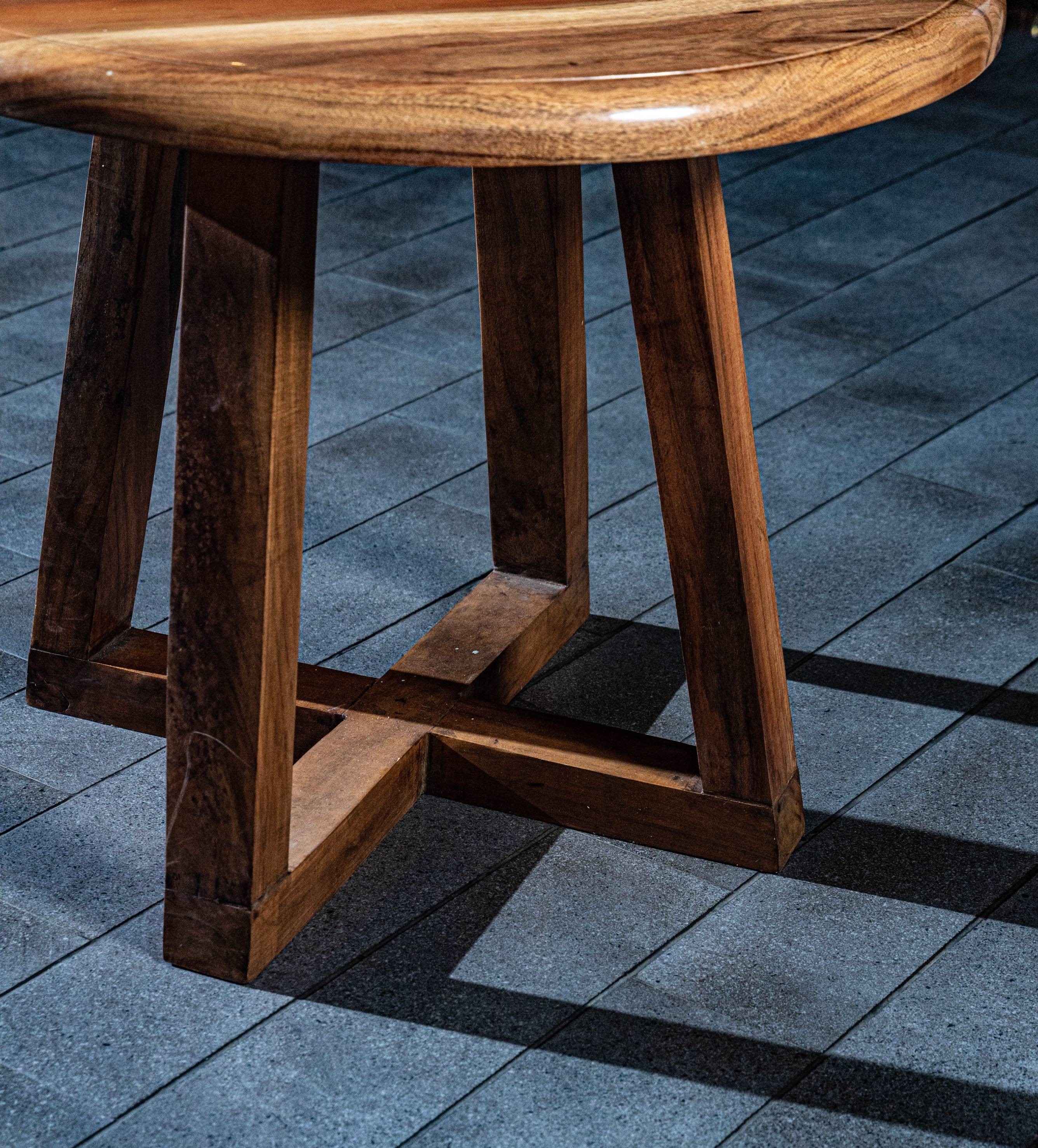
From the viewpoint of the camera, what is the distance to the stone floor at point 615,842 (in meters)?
1.09

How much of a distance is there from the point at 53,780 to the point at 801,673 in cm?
67

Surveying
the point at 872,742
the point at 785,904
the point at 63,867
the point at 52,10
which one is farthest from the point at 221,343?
the point at 872,742

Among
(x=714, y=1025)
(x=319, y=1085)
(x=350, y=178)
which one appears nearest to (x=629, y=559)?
(x=714, y=1025)

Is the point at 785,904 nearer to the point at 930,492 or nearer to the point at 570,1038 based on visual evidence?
the point at 570,1038

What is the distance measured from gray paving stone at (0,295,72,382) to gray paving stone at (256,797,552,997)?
104 cm

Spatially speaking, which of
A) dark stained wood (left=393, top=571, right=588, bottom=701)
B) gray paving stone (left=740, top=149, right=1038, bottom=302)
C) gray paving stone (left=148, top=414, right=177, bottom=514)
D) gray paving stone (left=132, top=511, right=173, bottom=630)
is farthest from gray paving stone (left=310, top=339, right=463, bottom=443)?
gray paving stone (left=740, top=149, right=1038, bottom=302)

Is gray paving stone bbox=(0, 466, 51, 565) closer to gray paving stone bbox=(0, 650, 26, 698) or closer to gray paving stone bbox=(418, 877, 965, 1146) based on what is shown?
gray paving stone bbox=(0, 650, 26, 698)

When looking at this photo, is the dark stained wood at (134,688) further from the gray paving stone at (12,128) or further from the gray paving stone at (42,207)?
the gray paving stone at (12,128)

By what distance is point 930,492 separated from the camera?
192cm

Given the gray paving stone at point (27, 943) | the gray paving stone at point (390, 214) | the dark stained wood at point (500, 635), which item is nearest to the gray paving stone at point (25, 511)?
the dark stained wood at point (500, 635)

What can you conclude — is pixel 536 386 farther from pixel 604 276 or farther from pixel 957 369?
pixel 604 276

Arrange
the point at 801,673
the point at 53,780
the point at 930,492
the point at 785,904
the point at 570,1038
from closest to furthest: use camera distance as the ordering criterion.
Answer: the point at 570,1038, the point at 785,904, the point at 53,780, the point at 801,673, the point at 930,492

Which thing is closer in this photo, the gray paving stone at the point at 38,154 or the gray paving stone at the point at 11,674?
the gray paving stone at the point at 11,674

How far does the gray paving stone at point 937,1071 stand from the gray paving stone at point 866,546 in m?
0.47
